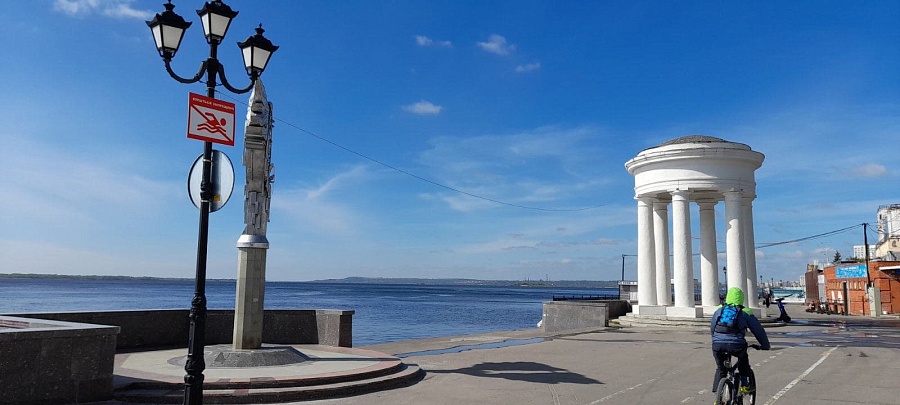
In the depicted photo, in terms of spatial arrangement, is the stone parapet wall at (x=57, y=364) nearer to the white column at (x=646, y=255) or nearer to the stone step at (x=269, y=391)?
the stone step at (x=269, y=391)

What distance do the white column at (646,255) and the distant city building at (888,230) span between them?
142ft

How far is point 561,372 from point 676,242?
1769cm

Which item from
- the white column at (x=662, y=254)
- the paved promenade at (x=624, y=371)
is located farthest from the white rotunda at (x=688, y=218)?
the paved promenade at (x=624, y=371)

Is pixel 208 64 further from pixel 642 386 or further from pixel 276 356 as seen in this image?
pixel 642 386

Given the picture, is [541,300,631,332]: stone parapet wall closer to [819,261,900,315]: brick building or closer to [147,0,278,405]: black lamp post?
[819,261,900,315]: brick building

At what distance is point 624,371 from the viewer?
1373cm

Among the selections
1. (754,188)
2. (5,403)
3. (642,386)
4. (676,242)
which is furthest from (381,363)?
(754,188)

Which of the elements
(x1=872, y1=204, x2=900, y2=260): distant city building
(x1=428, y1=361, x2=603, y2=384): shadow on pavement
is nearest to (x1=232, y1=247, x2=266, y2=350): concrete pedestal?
(x1=428, y1=361, x2=603, y2=384): shadow on pavement

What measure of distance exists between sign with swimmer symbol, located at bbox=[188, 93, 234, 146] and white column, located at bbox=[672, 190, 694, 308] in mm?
24574

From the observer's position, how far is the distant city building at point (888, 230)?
68000 millimetres

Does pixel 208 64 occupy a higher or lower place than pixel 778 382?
higher

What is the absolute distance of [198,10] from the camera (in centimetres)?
863

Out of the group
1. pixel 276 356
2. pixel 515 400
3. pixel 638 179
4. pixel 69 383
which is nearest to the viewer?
pixel 69 383

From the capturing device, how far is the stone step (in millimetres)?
9641
